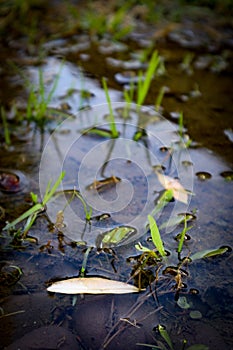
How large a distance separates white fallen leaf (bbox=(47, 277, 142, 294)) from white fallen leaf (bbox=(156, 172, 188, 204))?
0.44 metres

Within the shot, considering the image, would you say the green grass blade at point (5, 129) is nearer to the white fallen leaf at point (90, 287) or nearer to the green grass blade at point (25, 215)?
the green grass blade at point (25, 215)

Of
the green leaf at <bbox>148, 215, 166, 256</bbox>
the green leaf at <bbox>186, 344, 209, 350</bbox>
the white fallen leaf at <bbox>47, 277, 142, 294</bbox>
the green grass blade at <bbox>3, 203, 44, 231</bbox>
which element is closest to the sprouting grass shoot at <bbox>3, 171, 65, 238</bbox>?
the green grass blade at <bbox>3, 203, 44, 231</bbox>

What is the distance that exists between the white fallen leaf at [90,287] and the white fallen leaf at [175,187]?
0.44 meters

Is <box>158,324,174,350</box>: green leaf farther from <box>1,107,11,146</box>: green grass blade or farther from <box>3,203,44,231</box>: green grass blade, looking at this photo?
<box>1,107,11,146</box>: green grass blade

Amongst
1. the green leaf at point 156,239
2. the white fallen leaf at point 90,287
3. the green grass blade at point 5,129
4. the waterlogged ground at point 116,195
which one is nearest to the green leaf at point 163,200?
the waterlogged ground at point 116,195

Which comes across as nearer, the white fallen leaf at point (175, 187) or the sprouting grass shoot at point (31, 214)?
the sprouting grass shoot at point (31, 214)

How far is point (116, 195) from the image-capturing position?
4.84 ft

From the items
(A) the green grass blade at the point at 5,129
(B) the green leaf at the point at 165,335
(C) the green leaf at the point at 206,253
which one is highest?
(C) the green leaf at the point at 206,253

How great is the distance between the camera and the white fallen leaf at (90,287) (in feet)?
3.69

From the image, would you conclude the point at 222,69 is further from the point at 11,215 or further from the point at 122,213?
the point at 11,215

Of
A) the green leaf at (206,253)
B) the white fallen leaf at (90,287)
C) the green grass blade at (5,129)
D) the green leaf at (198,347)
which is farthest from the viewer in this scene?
the green grass blade at (5,129)

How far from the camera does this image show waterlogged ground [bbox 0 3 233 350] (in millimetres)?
1067

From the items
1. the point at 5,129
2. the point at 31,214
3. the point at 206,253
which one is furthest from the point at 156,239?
the point at 5,129

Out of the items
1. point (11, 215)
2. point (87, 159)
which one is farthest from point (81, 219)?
point (87, 159)
